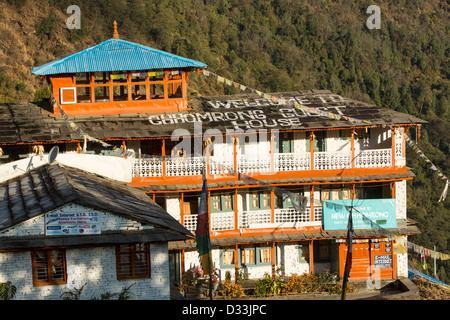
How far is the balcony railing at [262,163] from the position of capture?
92.9 ft

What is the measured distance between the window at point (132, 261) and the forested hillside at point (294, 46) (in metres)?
41.7

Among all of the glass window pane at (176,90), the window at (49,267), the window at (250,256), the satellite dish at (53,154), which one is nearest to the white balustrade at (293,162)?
the window at (250,256)

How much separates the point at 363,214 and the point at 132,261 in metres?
12.5

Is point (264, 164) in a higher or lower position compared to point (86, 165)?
lower

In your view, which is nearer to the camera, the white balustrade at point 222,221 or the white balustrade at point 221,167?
the white balustrade at point 222,221

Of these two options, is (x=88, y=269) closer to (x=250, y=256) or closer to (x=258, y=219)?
(x=258, y=219)

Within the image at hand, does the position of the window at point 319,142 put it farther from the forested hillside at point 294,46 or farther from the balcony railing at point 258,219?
the forested hillside at point 294,46

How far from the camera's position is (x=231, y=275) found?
96.2 feet

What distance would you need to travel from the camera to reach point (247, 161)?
28.9 metres

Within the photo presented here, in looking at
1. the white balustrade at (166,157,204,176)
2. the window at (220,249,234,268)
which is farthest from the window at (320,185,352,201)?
the white balustrade at (166,157,204,176)

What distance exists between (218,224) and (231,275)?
233 centimetres

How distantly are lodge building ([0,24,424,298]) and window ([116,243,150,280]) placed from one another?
7645 mm

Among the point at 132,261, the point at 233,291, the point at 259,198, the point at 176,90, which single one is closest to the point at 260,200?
the point at 259,198
